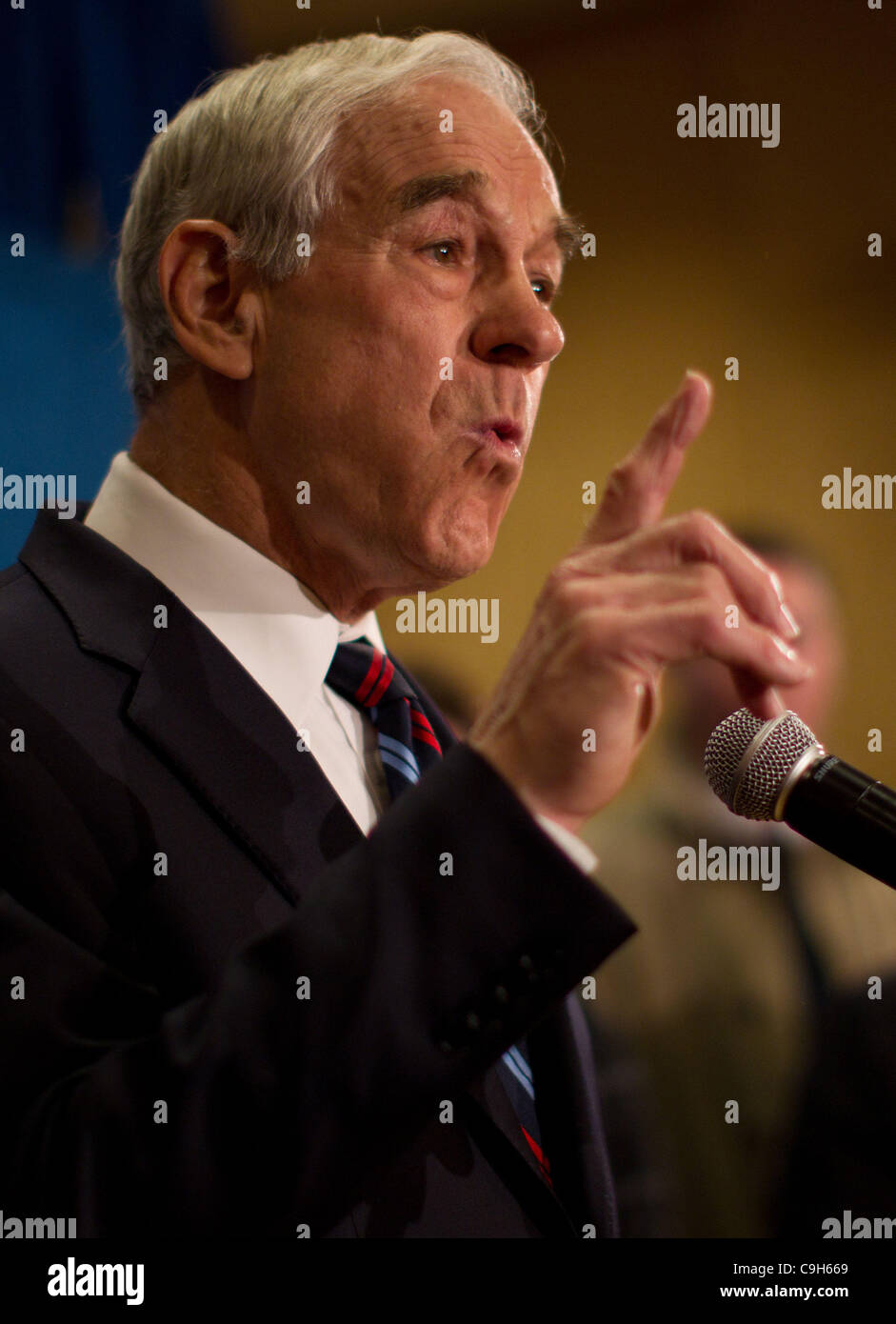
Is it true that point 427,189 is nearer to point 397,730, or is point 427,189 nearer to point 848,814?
point 397,730

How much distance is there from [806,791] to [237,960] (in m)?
0.41

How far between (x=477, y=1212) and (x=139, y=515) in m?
0.68

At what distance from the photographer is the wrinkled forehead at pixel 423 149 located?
1150mm

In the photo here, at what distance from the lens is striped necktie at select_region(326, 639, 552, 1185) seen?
1.15 meters

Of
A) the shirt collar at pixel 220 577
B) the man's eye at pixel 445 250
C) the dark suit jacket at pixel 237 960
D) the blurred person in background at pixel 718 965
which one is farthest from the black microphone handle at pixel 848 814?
the blurred person in background at pixel 718 965

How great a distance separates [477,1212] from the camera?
970 mm

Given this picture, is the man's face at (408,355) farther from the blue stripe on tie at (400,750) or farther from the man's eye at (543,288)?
the blue stripe on tie at (400,750)

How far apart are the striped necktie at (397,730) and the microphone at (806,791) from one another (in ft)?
1.10

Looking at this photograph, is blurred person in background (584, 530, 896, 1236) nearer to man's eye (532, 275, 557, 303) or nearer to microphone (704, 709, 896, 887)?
man's eye (532, 275, 557, 303)

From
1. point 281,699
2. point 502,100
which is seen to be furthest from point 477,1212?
point 502,100

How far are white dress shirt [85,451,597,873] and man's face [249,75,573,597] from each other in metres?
0.07

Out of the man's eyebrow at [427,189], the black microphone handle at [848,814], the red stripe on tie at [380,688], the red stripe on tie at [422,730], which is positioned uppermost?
the man's eyebrow at [427,189]

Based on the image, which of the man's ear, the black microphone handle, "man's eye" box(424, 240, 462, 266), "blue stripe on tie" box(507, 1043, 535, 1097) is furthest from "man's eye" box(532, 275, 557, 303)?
"blue stripe on tie" box(507, 1043, 535, 1097)

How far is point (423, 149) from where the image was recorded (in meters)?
1.15
